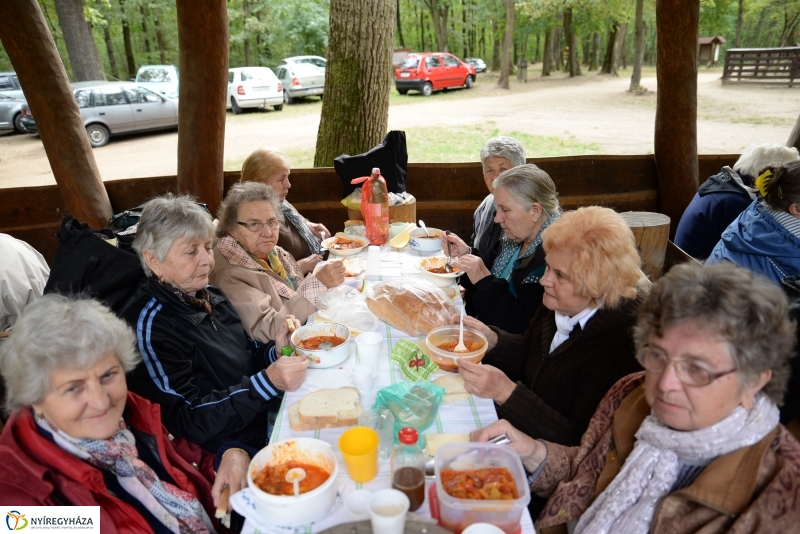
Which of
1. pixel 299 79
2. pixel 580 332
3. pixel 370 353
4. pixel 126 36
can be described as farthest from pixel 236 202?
pixel 126 36

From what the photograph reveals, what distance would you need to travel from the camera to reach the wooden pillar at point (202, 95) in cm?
436

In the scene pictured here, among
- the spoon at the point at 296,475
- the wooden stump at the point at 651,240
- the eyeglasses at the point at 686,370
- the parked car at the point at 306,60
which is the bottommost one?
the wooden stump at the point at 651,240

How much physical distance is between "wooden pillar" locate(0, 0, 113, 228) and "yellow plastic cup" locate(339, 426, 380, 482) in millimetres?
4261

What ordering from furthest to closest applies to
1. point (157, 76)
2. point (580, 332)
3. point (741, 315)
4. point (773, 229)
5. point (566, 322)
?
point (157, 76), point (773, 229), point (566, 322), point (580, 332), point (741, 315)

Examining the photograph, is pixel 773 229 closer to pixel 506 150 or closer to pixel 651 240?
pixel 651 240

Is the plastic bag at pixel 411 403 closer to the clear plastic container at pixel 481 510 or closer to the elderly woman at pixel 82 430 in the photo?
the clear plastic container at pixel 481 510

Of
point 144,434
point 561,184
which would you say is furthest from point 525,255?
point 561,184

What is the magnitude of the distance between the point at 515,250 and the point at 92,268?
247cm

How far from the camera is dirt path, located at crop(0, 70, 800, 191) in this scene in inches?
440

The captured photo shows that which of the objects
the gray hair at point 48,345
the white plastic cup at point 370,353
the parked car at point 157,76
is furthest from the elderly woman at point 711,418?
the parked car at point 157,76

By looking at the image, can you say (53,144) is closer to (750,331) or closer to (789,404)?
(750,331)

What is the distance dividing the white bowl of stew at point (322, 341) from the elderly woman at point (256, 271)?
328mm

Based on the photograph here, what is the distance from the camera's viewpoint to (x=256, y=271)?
3039 mm

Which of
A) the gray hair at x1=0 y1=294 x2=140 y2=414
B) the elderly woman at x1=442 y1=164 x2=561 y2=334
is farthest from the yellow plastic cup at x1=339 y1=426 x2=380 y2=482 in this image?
the elderly woman at x1=442 y1=164 x2=561 y2=334
